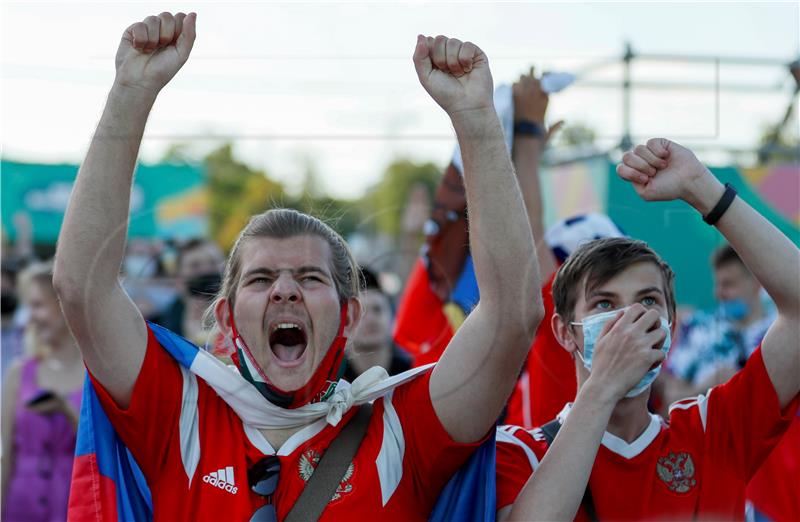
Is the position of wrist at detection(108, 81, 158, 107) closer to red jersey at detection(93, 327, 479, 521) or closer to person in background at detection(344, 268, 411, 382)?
red jersey at detection(93, 327, 479, 521)

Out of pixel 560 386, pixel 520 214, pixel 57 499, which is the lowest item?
pixel 57 499

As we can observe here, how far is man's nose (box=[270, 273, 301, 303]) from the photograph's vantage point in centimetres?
234

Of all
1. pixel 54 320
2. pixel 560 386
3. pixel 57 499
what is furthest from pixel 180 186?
pixel 560 386

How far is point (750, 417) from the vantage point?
2475 mm

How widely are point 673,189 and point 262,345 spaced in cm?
106

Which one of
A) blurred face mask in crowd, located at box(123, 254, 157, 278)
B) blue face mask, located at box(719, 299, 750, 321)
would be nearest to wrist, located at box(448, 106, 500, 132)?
blue face mask, located at box(719, 299, 750, 321)

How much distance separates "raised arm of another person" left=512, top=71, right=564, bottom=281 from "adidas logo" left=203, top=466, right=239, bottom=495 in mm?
1535

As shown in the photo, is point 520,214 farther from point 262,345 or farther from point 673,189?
point 262,345

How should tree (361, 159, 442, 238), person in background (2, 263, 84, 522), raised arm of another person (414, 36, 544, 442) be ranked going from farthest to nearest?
person in background (2, 263, 84, 522) → tree (361, 159, 442, 238) → raised arm of another person (414, 36, 544, 442)

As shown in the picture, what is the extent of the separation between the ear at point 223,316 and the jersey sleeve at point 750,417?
1.26m

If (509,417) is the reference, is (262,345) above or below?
above

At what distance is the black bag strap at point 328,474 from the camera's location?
2197 millimetres

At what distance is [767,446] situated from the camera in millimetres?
2494

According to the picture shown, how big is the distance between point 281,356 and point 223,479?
1.06 feet
